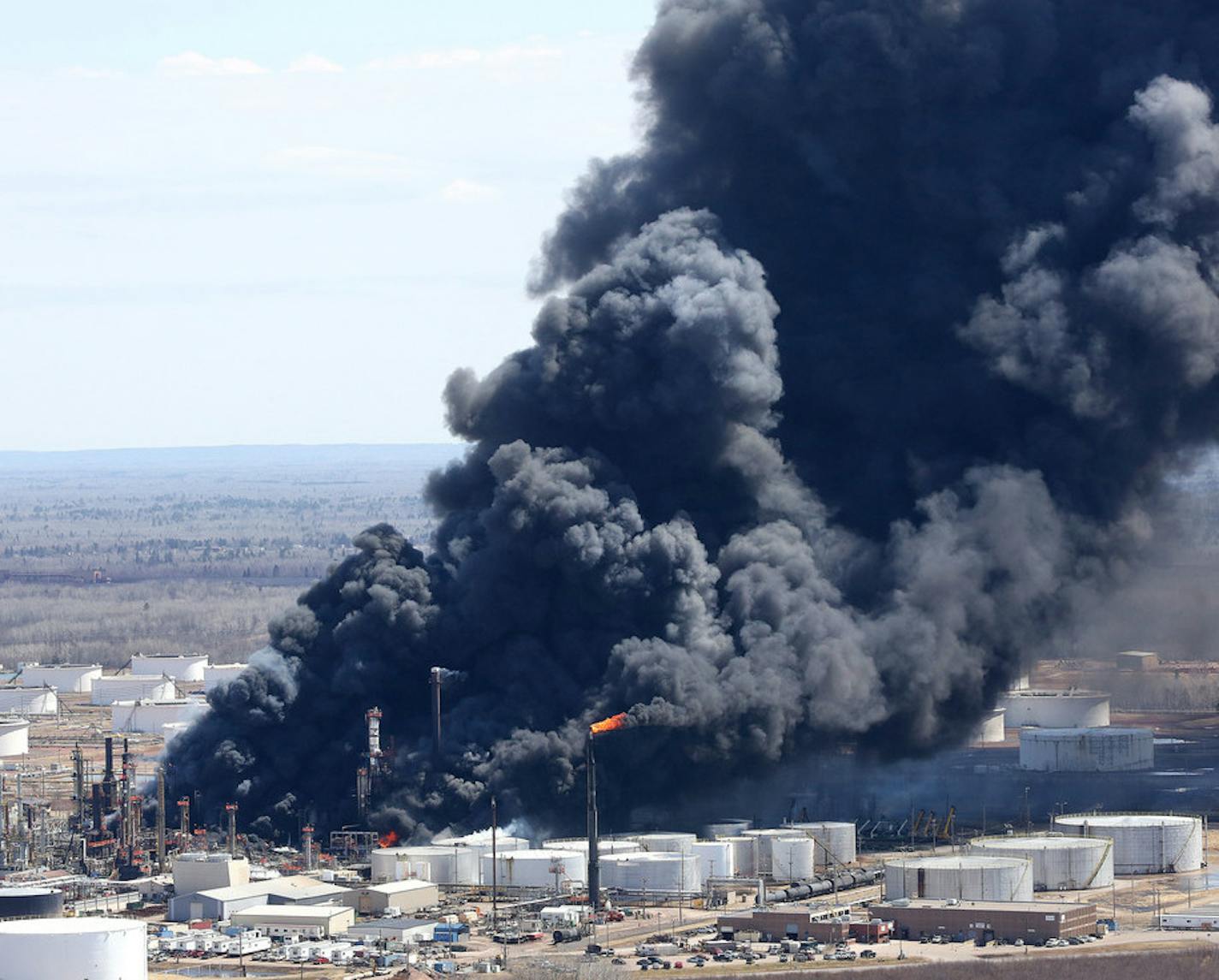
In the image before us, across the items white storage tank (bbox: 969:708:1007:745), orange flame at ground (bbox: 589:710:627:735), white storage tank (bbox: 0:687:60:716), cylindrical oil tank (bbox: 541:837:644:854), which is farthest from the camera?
white storage tank (bbox: 0:687:60:716)

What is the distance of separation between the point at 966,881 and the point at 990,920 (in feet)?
16.0

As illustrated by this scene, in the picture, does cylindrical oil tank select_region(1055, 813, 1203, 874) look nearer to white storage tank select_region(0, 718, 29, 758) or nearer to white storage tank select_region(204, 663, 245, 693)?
white storage tank select_region(0, 718, 29, 758)

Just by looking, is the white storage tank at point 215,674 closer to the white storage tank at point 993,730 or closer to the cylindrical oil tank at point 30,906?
the white storage tank at point 993,730

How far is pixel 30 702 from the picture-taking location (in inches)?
7534

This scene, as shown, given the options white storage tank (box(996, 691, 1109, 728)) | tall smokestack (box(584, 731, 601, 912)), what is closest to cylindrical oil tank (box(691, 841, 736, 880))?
Answer: tall smokestack (box(584, 731, 601, 912))

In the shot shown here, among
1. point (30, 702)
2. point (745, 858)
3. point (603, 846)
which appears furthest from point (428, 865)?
point (30, 702)

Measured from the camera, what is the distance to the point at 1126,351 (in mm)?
127062

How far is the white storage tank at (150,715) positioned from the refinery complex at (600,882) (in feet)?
126

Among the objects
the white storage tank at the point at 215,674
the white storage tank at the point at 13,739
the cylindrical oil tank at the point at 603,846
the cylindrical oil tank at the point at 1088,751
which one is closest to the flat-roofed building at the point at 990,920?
the cylindrical oil tank at the point at 603,846

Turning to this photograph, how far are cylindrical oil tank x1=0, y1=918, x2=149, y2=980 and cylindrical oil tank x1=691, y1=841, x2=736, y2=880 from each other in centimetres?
2853

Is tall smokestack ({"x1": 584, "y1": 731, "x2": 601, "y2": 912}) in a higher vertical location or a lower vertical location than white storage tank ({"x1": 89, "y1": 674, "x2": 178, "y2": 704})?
lower

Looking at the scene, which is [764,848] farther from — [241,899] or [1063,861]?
[241,899]

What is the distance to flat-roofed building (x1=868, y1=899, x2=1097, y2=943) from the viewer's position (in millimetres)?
95375

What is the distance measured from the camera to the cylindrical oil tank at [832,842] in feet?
368
